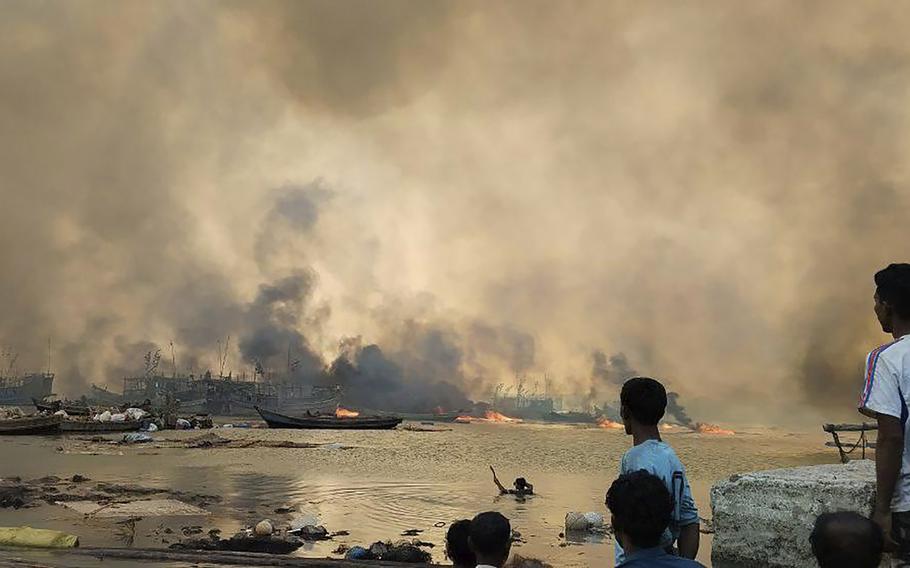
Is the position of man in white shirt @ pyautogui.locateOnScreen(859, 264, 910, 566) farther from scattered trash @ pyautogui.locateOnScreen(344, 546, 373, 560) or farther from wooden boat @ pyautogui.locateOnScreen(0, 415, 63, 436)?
wooden boat @ pyautogui.locateOnScreen(0, 415, 63, 436)

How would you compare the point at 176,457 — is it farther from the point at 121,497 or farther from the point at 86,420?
the point at 86,420

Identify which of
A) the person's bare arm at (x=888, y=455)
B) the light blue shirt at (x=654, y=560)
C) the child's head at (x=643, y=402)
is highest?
the child's head at (x=643, y=402)

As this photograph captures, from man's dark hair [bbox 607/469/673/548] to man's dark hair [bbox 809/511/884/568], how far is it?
0.61 meters

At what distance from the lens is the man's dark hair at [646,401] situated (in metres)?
3.86

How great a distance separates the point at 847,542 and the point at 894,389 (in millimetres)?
898

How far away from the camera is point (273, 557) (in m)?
7.89

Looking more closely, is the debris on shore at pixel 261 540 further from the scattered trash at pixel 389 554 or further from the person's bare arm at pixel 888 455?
the person's bare arm at pixel 888 455

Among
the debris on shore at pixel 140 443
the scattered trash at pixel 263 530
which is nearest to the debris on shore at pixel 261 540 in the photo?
Answer: the scattered trash at pixel 263 530

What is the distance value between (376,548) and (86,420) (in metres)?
47.3

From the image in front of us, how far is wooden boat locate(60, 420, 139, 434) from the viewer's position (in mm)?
48725

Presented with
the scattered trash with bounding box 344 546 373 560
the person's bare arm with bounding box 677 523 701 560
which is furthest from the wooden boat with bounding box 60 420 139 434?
the person's bare arm with bounding box 677 523 701 560

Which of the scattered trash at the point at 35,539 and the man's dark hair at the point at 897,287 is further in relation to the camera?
the scattered trash at the point at 35,539

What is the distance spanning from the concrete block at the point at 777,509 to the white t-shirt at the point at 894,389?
113 inches

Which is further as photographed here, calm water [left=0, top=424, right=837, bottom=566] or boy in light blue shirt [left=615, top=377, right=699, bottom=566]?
calm water [left=0, top=424, right=837, bottom=566]
